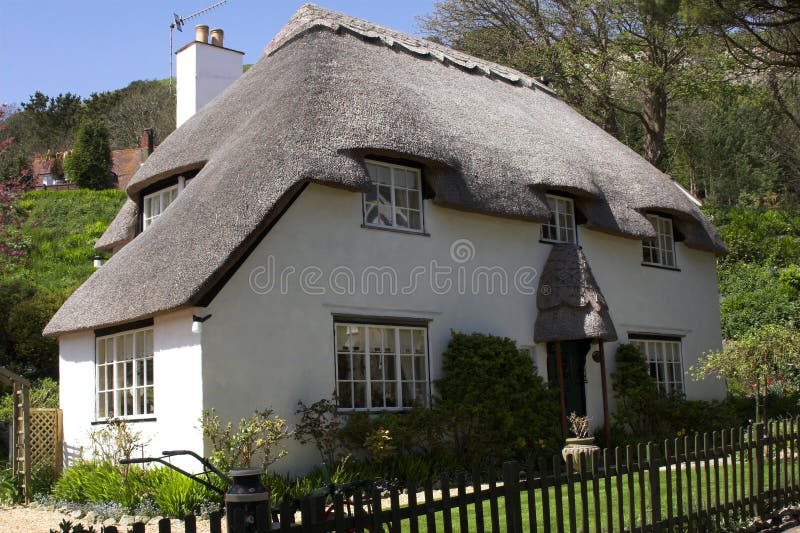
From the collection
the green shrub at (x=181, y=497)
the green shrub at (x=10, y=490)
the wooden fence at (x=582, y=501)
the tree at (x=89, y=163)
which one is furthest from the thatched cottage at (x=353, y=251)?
the tree at (x=89, y=163)

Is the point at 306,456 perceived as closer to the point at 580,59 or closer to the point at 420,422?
the point at 420,422

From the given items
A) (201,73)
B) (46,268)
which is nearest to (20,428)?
(201,73)

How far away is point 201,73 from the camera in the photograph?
61.4 feet

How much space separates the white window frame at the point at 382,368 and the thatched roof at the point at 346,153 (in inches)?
86.2

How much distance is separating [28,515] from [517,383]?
24.4 feet

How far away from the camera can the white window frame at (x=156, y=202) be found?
15141mm

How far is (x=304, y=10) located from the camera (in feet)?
53.5

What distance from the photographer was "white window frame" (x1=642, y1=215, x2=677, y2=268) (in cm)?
1803

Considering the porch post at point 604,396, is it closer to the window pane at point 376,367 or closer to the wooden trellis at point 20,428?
the window pane at point 376,367

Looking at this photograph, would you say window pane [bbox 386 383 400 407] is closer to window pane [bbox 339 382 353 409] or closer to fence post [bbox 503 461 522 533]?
window pane [bbox 339 382 353 409]

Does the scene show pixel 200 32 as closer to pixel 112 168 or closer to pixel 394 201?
pixel 394 201

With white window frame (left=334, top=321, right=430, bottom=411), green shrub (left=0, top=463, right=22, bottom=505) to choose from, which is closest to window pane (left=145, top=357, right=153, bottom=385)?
green shrub (left=0, top=463, right=22, bottom=505)

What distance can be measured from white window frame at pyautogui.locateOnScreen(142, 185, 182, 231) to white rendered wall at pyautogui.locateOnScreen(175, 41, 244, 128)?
3329mm

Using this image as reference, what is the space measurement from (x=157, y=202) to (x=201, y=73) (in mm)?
4415
